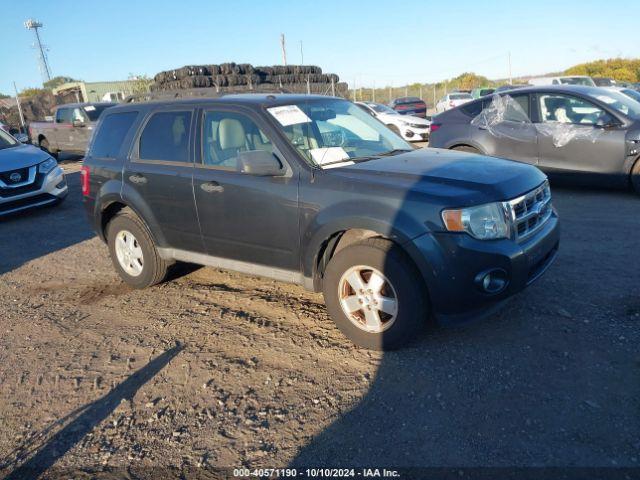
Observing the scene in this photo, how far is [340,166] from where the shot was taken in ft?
12.8

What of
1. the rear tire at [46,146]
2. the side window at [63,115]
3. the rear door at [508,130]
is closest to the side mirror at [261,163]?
the rear door at [508,130]

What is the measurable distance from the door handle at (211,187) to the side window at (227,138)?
158mm

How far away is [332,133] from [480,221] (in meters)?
1.57

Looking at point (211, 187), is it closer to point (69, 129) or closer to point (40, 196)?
point (40, 196)

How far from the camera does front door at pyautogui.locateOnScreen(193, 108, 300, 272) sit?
3.97 meters

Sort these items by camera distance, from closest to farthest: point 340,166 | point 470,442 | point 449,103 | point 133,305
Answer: point 470,442 → point 340,166 → point 133,305 → point 449,103

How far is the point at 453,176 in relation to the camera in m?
3.61

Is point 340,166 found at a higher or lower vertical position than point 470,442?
higher

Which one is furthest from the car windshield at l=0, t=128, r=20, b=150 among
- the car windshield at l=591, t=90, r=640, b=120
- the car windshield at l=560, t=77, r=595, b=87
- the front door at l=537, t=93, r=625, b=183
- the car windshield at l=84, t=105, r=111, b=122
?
the car windshield at l=560, t=77, r=595, b=87

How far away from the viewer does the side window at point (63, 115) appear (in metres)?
16.5

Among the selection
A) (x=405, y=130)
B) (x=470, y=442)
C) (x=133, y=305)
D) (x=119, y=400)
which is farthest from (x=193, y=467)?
(x=405, y=130)

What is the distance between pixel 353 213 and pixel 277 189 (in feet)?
2.35

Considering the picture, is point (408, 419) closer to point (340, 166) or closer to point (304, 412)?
point (304, 412)

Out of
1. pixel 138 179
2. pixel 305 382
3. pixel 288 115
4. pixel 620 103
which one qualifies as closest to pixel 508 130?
pixel 620 103
